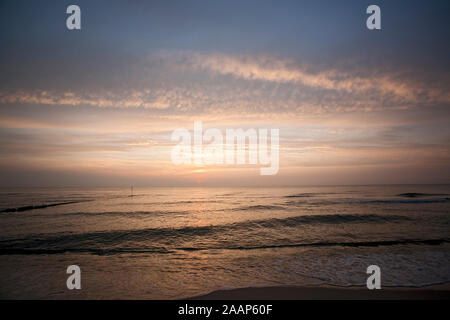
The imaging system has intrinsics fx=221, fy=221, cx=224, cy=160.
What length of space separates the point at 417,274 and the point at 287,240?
7.37 metres

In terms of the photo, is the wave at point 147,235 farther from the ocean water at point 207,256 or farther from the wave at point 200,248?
the wave at point 200,248

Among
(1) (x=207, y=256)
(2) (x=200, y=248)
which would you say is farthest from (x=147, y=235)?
(1) (x=207, y=256)

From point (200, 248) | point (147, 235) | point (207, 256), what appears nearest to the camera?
point (207, 256)

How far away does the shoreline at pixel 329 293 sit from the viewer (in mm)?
7191

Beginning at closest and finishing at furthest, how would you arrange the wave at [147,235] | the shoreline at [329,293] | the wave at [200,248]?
the shoreline at [329,293], the wave at [200,248], the wave at [147,235]

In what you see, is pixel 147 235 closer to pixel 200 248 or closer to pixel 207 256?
pixel 200 248

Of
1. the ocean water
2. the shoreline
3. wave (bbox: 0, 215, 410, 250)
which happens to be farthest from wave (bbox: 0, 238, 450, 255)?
the shoreline

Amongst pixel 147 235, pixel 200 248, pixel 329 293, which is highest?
pixel 329 293

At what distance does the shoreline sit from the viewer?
283 inches

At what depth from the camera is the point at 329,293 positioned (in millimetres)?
7523

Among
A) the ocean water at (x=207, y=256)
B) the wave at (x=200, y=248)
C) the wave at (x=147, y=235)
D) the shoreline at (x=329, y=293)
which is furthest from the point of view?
the wave at (x=147, y=235)

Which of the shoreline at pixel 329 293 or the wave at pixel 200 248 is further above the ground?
the shoreline at pixel 329 293

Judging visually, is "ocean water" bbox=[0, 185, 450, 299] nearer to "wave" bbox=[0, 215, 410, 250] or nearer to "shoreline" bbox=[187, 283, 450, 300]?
"wave" bbox=[0, 215, 410, 250]

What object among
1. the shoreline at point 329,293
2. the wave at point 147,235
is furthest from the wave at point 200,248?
the shoreline at point 329,293
